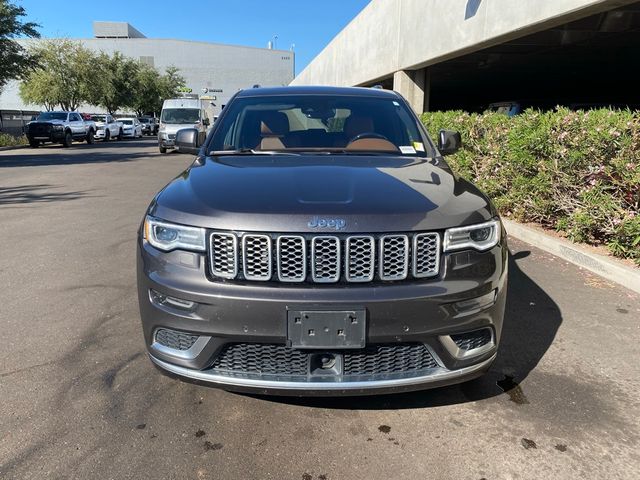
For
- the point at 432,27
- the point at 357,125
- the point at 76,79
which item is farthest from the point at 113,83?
the point at 357,125

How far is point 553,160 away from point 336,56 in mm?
24586

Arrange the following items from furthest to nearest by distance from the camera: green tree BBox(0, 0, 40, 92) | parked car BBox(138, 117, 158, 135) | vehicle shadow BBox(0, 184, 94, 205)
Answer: parked car BBox(138, 117, 158, 135), green tree BBox(0, 0, 40, 92), vehicle shadow BBox(0, 184, 94, 205)

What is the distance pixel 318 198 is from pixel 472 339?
1.04 m

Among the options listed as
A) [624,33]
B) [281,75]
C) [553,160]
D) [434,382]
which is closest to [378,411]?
[434,382]

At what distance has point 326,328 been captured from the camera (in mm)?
2332

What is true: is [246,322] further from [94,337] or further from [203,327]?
[94,337]

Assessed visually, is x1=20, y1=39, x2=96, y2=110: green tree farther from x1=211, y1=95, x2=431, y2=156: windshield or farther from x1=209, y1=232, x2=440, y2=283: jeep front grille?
x1=209, y1=232, x2=440, y2=283: jeep front grille

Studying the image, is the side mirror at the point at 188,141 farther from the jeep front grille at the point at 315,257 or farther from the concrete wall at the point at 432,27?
the concrete wall at the point at 432,27

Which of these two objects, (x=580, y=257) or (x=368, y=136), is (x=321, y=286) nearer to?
(x=368, y=136)

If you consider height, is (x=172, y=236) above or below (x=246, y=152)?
below

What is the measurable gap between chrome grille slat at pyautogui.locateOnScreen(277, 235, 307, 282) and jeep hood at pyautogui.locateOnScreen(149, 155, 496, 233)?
0.17 ft

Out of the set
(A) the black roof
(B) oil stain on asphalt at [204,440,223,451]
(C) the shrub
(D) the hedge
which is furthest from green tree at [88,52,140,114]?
(B) oil stain on asphalt at [204,440,223,451]

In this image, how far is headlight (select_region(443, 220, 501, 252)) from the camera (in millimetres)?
2506

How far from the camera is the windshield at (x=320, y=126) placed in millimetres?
3844
